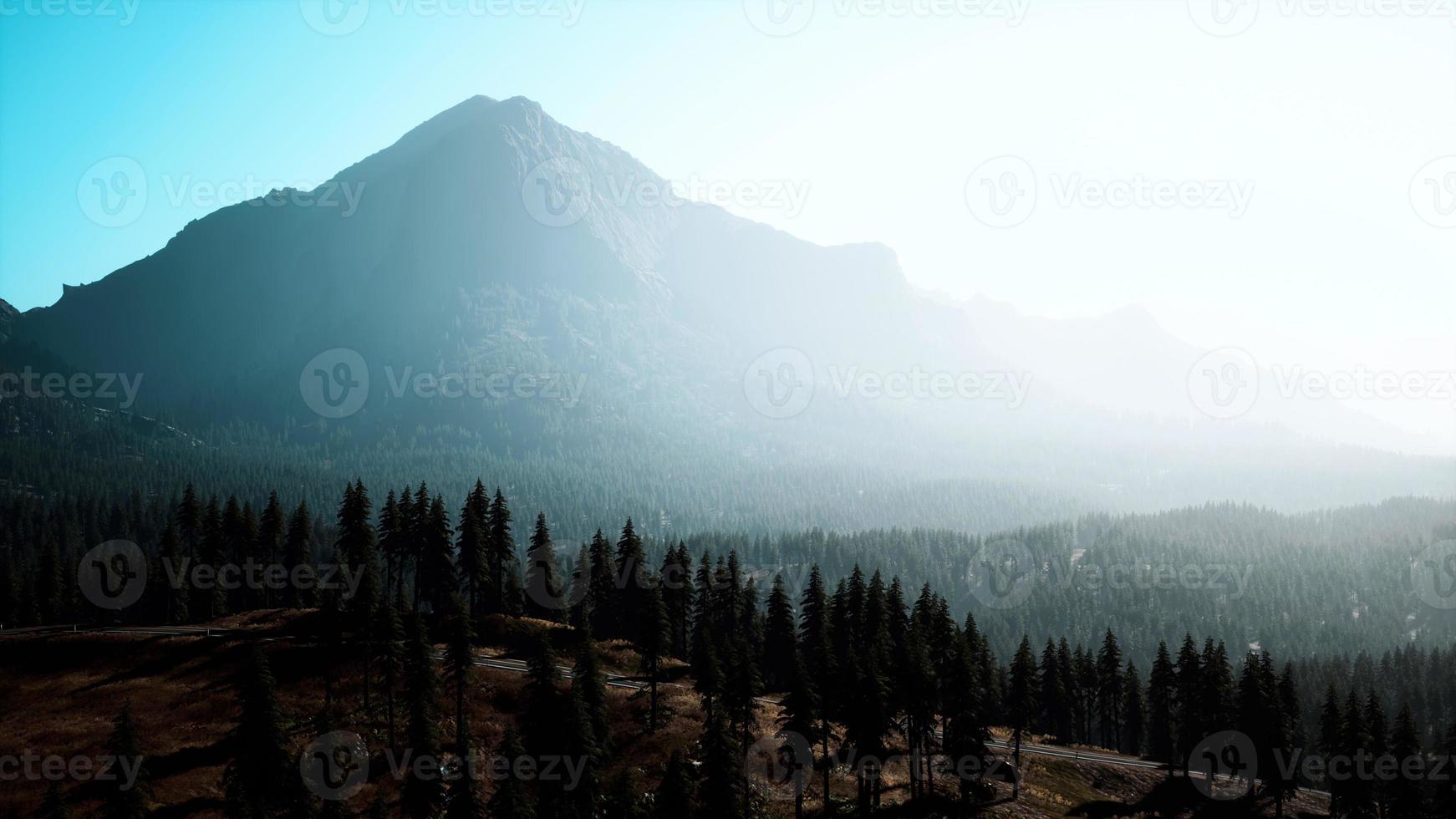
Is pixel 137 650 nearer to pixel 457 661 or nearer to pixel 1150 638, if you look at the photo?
pixel 457 661

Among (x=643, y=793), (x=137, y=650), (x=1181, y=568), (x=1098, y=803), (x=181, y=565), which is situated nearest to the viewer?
(x=643, y=793)

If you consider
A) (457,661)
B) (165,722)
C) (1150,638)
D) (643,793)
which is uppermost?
(457,661)

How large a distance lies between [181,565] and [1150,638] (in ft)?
563

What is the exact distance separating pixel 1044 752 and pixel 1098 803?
11.3m

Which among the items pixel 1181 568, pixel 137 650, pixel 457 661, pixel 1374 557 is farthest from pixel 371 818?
pixel 1374 557

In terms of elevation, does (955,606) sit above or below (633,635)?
below

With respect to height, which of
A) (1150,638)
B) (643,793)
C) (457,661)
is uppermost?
(457,661)

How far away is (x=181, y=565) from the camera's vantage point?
81625 millimetres

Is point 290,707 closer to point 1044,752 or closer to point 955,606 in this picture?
point 1044,752

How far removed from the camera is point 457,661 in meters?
57.2

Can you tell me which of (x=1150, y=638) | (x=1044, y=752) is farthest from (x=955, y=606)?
(x=1044, y=752)

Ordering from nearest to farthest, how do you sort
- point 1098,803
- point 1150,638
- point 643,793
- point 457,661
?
point 643,793 < point 457,661 < point 1098,803 < point 1150,638

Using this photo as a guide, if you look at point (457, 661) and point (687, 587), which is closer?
point (457, 661)

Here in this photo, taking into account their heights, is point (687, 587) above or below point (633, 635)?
above
